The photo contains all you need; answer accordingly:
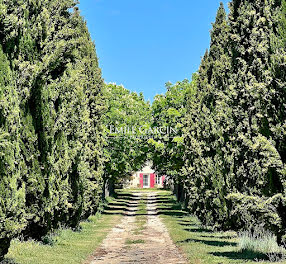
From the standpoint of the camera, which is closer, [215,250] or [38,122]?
[215,250]

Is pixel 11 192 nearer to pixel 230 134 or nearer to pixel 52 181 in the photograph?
pixel 52 181

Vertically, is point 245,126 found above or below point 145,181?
above

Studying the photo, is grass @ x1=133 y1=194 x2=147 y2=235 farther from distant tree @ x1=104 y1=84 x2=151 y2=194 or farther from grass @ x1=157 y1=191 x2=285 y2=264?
distant tree @ x1=104 y1=84 x2=151 y2=194

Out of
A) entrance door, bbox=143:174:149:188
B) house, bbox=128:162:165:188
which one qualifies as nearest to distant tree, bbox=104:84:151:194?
house, bbox=128:162:165:188

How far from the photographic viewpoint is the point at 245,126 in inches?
490

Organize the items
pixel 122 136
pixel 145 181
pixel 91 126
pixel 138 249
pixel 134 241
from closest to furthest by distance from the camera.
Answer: pixel 138 249, pixel 134 241, pixel 91 126, pixel 122 136, pixel 145 181

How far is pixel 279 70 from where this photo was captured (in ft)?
29.9

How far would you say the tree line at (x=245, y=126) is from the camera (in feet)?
29.6

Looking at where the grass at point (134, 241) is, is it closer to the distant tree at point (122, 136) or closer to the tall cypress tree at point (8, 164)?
the tall cypress tree at point (8, 164)

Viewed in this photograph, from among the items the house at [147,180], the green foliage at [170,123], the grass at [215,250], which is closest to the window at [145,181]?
the house at [147,180]

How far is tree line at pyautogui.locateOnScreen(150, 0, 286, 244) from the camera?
902 centimetres

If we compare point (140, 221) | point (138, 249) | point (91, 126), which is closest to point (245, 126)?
point (138, 249)

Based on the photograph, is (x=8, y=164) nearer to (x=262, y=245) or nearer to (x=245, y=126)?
(x=262, y=245)

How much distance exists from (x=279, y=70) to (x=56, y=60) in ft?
20.4
